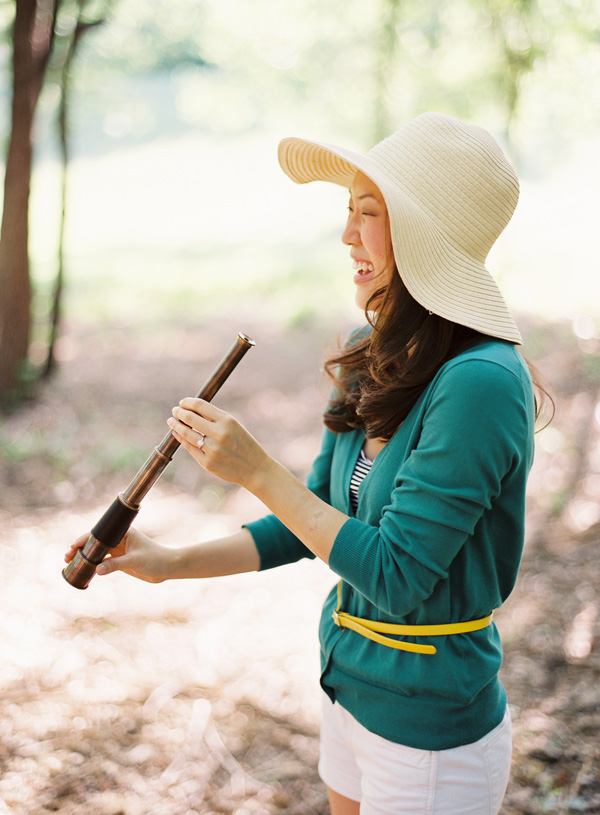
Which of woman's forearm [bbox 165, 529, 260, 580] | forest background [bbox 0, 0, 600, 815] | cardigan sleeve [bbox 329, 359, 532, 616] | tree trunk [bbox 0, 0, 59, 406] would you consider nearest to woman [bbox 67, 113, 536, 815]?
cardigan sleeve [bbox 329, 359, 532, 616]

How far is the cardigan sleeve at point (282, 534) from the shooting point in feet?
6.04

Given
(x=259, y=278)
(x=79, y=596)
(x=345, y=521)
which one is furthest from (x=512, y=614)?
(x=259, y=278)

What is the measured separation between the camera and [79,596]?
13.3 feet

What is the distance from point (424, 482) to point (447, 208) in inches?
22.8

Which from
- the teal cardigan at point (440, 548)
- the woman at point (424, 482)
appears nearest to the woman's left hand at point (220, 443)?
the woman at point (424, 482)

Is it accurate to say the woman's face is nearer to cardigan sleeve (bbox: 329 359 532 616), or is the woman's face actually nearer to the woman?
the woman

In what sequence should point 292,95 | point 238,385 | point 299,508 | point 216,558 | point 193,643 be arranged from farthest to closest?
1. point 292,95
2. point 238,385
3. point 193,643
4. point 216,558
5. point 299,508

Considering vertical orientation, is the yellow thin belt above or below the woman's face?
below

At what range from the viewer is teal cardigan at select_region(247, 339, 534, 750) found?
1.31 m

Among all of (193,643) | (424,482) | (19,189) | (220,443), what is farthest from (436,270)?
(19,189)

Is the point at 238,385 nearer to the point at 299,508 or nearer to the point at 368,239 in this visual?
the point at 368,239

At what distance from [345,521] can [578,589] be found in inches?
129

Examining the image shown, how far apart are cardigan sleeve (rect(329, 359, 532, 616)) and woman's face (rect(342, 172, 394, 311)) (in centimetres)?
33

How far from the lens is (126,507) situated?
1.53 metres
